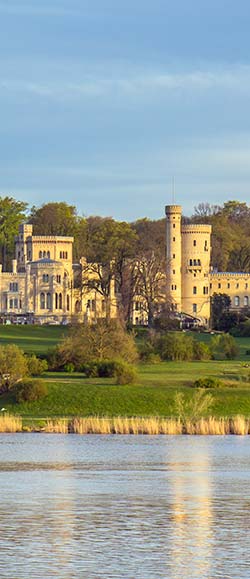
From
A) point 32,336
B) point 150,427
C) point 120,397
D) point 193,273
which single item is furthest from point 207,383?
point 193,273

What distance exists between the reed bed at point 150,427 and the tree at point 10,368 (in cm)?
1021

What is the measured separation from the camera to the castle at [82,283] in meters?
174

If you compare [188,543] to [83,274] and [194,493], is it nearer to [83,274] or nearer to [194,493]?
[194,493]

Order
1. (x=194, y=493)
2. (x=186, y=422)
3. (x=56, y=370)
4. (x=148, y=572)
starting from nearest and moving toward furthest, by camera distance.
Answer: (x=148, y=572), (x=194, y=493), (x=186, y=422), (x=56, y=370)

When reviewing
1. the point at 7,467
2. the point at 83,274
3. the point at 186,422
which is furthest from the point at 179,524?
the point at 83,274

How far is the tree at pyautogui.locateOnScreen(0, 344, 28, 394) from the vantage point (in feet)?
234

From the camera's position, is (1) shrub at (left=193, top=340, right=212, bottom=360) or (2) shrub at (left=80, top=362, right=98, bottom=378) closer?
(2) shrub at (left=80, top=362, right=98, bottom=378)

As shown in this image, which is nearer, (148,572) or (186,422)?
(148,572)

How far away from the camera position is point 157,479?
4581 cm

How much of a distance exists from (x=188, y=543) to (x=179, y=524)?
2.85m

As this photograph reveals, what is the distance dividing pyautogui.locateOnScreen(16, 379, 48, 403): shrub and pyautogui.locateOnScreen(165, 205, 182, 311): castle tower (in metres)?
117

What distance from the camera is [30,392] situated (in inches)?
2714

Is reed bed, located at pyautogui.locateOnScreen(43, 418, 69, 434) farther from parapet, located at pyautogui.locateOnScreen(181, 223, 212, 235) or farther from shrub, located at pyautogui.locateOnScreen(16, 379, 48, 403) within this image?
parapet, located at pyautogui.locateOnScreen(181, 223, 212, 235)

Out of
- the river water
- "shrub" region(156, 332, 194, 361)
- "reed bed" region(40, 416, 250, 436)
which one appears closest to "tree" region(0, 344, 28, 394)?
"reed bed" region(40, 416, 250, 436)
